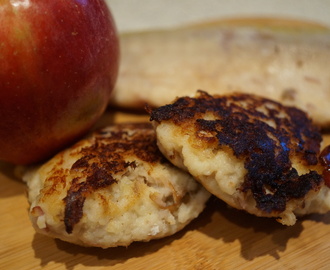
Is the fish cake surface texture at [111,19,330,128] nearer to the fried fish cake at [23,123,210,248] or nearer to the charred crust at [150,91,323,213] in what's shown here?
the charred crust at [150,91,323,213]

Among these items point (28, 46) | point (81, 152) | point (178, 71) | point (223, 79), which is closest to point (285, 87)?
point (223, 79)

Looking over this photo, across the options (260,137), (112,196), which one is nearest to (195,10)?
(260,137)

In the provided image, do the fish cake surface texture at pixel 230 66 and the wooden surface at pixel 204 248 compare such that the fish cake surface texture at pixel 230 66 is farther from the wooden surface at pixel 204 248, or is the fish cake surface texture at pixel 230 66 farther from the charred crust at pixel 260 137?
the wooden surface at pixel 204 248

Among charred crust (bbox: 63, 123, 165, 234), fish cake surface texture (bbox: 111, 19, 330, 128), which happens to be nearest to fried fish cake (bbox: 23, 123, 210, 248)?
charred crust (bbox: 63, 123, 165, 234)

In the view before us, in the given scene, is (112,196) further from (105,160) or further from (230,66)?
(230,66)

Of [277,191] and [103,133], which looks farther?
[103,133]

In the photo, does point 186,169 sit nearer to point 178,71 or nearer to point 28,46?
point 28,46
